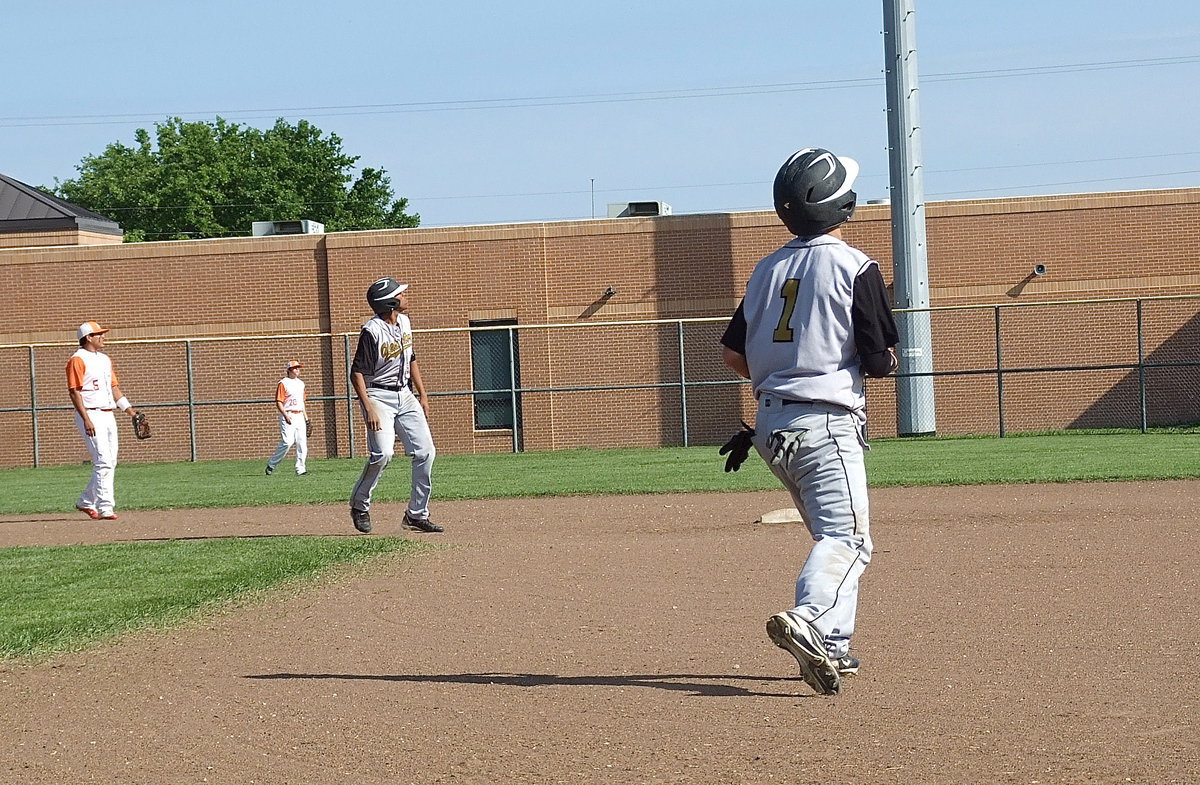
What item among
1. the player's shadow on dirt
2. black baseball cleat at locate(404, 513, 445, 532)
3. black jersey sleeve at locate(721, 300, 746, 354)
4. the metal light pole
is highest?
the metal light pole

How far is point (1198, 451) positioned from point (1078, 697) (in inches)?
599

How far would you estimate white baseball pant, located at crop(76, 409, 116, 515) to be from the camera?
13523 mm

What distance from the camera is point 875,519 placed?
474 inches

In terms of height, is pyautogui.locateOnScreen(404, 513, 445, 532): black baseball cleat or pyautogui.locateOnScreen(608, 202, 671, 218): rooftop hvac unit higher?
pyautogui.locateOnScreen(608, 202, 671, 218): rooftop hvac unit

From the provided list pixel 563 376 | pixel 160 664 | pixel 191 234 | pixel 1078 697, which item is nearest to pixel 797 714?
pixel 1078 697

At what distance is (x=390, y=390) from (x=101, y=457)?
406cm

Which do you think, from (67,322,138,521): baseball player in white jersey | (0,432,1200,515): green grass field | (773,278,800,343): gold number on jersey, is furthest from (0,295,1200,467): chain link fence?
(773,278,800,343): gold number on jersey

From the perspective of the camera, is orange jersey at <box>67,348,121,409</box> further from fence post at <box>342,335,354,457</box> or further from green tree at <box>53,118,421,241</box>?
green tree at <box>53,118,421,241</box>

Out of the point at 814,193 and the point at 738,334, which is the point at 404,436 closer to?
the point at 738,334

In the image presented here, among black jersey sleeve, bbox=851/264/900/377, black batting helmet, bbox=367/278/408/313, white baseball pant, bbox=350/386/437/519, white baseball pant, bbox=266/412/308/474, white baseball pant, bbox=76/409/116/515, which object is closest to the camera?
black jersey sleeve, bbox=851/264/900/377

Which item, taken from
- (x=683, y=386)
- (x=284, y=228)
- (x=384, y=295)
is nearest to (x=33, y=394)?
(x=284, y=228)

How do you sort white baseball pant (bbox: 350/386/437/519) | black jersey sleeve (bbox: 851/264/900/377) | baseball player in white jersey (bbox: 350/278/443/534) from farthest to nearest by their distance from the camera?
white baseball pant (bbox: 350/386/437/519)
baseball player in white jersey (bbox: 350/278/443/534)
black jersey sleeve (bbox: 851/264/900/377)

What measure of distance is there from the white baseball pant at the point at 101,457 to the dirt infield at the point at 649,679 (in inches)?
188

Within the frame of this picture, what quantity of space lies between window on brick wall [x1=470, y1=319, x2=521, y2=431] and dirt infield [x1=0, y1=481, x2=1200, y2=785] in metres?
19.1
